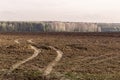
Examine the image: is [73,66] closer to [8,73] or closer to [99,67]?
[99,67]

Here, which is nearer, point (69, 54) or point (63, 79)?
point (63, 79)

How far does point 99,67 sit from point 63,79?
20.4 ft

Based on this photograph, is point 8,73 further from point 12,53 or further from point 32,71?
point 12,53

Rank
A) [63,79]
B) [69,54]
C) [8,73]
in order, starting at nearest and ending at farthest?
[63,79], [8,73], [69,54]

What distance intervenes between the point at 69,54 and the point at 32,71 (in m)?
10.7

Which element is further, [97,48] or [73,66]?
[97,48]

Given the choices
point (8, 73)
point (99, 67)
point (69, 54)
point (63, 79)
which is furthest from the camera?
point (69, 54)

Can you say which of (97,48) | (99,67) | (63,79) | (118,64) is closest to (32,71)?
(63,79)

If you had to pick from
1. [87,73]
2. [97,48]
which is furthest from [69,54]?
[87,73]

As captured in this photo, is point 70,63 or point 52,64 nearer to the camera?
point 52,64

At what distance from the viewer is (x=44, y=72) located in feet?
91.1

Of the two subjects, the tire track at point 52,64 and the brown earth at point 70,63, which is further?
the tire track at point 52,64

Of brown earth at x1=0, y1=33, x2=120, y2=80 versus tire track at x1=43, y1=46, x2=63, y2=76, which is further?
tire track at x1=43, y1=46, x2=63, y2=76

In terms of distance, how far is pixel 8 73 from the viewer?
2747 cm
